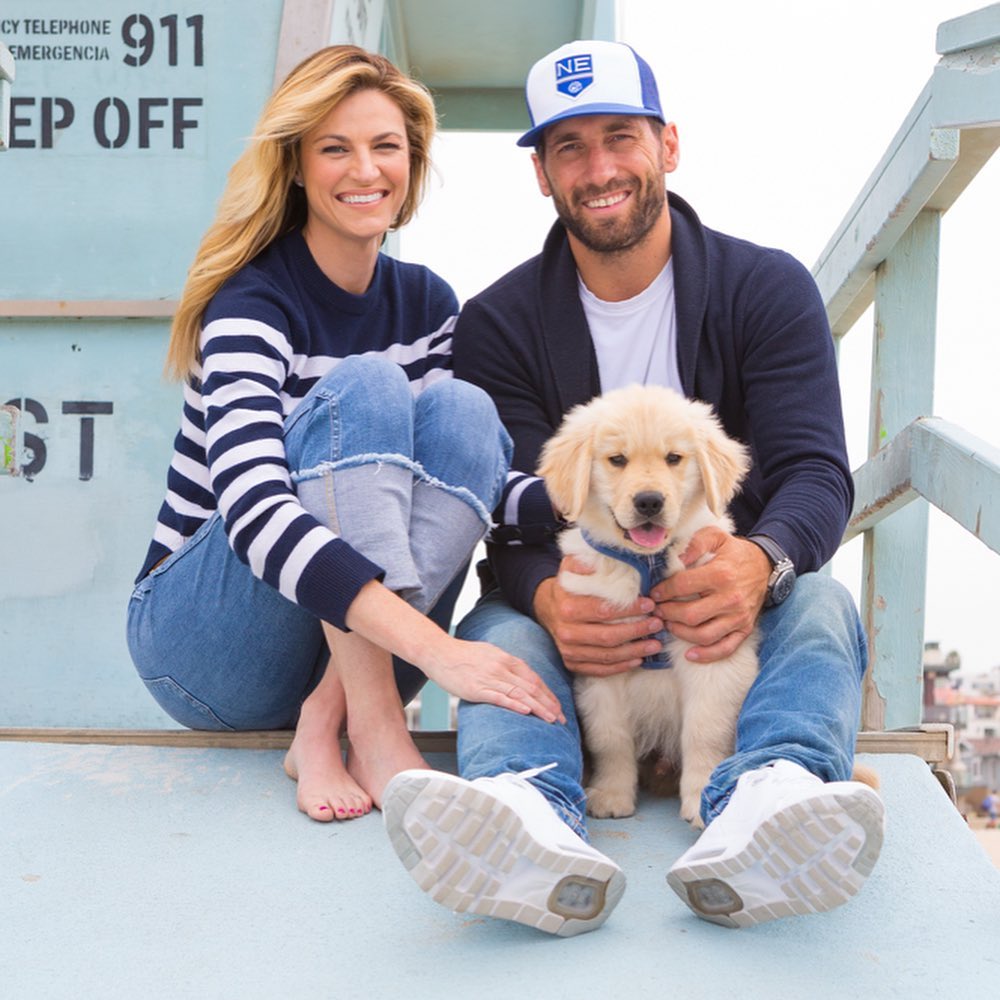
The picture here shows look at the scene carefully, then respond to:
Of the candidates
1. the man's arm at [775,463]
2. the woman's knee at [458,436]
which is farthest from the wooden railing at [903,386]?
the woman's knee at [458,436]

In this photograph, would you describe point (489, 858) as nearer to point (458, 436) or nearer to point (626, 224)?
point (458, 436)

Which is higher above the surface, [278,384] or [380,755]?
[278,384]

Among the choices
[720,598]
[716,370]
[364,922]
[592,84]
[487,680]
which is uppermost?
[592,84]

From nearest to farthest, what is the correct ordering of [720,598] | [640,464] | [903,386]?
[720,598] < [640,464] < [903,386]

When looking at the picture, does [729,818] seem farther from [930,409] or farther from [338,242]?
[930,409]

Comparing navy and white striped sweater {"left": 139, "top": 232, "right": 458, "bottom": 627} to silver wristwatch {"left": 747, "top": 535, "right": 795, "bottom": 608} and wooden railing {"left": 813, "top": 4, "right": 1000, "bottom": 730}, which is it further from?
wooden railing {"left": 813, "top": 4, "right": 1000, "bottom": 730}

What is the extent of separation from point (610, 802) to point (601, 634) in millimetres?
286

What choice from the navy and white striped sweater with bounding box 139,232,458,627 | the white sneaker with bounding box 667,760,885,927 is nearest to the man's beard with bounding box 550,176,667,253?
the navy and white striped sweater with bounding box 139,232,458,627

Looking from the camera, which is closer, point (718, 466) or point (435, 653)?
point (435, 653)

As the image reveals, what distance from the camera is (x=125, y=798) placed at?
2.19 metres

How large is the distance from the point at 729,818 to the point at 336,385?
96 cm

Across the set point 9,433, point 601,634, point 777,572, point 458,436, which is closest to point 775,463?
point 777,572

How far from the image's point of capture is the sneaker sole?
4.84ft

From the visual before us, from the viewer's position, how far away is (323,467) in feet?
6.61
